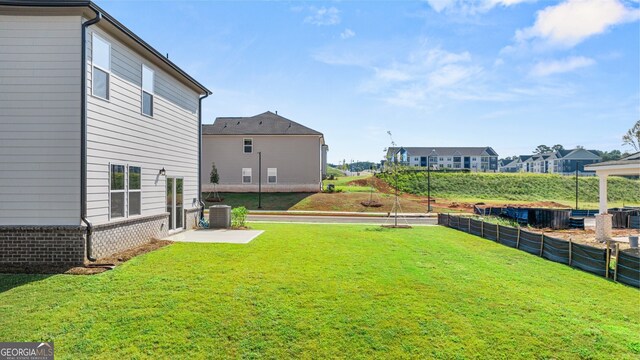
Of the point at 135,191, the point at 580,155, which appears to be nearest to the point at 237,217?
the point at 135,191

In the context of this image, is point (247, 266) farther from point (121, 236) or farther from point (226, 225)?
point (226, 225)

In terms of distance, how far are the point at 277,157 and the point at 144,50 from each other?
25399mm

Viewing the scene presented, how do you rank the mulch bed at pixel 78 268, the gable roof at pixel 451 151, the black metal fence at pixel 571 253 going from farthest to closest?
the gable roof at pixel 451 151 < the black metal fence at pixel 571 253 < the mulch bed at pixel 78 268

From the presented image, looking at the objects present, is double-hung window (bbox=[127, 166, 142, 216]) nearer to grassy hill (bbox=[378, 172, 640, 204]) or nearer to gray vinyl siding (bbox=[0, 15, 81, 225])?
gray vinyl siding (bbox=[0, 15, 81, 225])

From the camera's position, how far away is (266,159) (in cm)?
3631

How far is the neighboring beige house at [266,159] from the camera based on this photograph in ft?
119

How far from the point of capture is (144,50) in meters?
11.0

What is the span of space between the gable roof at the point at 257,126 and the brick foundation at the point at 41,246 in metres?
28.6

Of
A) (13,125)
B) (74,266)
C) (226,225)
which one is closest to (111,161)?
(13,125)

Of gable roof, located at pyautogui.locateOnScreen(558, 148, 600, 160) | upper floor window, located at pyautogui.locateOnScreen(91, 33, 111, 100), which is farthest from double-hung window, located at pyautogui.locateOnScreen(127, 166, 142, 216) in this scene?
gable roof, located at pyautogui.locateOnScreen(558, 148, 600, 160)

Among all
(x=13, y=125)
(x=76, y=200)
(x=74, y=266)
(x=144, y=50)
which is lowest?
(x=74, y=266)

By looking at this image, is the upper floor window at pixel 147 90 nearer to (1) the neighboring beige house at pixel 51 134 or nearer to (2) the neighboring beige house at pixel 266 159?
(1) the neighboring beige house at pixel 51 134

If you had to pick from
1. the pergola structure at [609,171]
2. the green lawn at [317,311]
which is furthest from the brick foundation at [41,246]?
the pergola structure at [609,171]

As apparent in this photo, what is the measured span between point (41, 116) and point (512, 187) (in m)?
56.6
